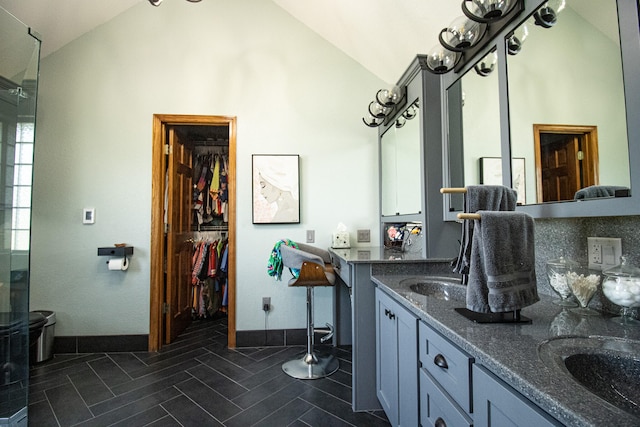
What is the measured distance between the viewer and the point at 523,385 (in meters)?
0.57

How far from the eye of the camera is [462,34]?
1316 millimetres

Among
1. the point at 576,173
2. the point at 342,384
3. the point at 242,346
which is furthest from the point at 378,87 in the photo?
the point at 242,346

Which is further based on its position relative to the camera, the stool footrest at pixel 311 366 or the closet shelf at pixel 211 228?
the closet shelf at pixel 211 228

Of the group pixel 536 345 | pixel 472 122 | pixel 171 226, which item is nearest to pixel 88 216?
pixel 171 226

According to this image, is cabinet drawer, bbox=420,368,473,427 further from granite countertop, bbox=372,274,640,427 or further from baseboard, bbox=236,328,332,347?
baseboard, bbox=236,328,332,347

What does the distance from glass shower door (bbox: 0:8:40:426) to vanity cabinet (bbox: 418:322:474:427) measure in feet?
7.48

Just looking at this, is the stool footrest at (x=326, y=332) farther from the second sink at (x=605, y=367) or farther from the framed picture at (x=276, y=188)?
the second sink at (x=605, y=367)

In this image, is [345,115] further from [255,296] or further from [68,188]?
[68,188]

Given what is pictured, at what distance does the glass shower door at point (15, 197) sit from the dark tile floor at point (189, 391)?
0.38m

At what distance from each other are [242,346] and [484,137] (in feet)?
8.55

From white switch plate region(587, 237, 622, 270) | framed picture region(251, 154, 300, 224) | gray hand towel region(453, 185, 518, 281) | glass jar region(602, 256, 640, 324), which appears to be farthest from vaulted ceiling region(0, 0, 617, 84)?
glass jar region(602, 256, 640, 324)

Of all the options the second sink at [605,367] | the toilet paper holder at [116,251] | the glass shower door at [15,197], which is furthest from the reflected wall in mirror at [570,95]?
the toilet paper holder at [116,251]

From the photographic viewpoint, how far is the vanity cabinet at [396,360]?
120 cm

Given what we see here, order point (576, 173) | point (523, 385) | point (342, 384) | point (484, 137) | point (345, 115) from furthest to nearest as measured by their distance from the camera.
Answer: point (345, 115), point (342, 384), point (484, 137), point (576, 173), point (523, 385)
